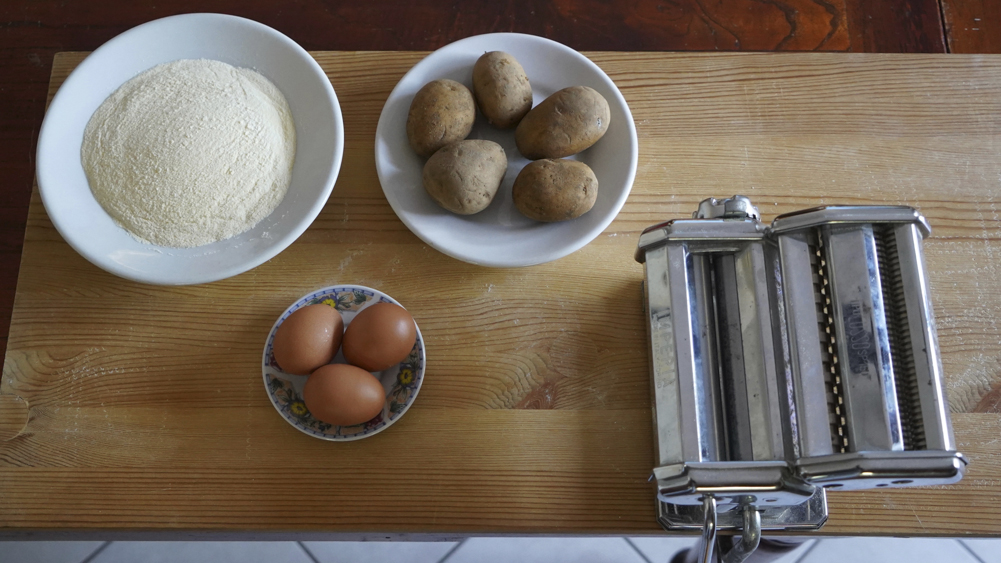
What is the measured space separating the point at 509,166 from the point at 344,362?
277 mm

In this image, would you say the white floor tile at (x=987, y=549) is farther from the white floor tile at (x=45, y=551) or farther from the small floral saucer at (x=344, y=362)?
the white floor tile at (x=45, y=551)

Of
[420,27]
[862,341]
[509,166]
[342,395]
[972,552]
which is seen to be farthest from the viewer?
[972,552]

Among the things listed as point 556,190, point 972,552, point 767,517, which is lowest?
point 972,552

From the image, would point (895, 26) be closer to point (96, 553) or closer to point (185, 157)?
point (185, 157)

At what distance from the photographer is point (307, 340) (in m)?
0.68

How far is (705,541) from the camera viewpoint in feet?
1.94

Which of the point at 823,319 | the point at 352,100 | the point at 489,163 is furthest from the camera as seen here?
the point at 352,100

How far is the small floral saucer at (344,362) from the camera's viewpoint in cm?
70

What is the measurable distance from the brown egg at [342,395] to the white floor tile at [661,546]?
2.40 ft

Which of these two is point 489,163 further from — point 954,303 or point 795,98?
point 954,303

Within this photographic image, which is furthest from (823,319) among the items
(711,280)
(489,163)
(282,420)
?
(282,420)

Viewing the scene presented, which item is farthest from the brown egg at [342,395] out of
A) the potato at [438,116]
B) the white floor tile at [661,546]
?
the white floor tile at [661,546]

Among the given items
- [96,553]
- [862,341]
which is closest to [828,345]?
[862,341]

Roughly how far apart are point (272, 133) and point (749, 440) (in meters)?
0.57
